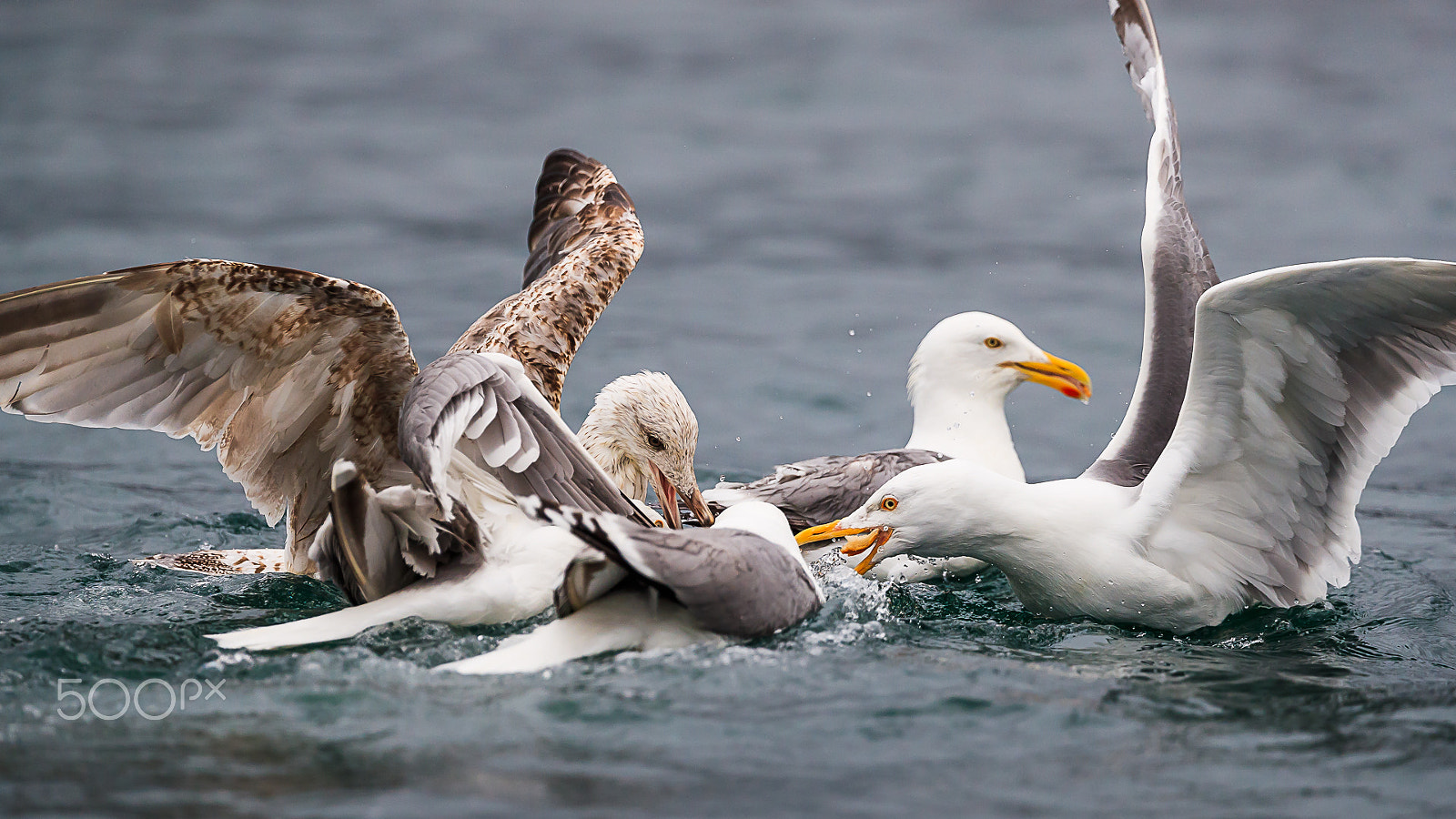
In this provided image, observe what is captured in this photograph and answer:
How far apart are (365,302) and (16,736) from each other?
1.89 meters

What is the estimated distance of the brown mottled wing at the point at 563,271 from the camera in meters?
7.23

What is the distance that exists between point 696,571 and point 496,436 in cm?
107

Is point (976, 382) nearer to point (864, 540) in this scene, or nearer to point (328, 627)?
Answer: point (864, 540)

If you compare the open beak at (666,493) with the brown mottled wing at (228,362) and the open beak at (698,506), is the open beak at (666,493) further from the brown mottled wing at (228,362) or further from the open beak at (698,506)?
the brown mottled wing at (228,362)

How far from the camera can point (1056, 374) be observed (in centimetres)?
771

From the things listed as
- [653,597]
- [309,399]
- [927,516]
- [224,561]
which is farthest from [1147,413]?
[224,561]

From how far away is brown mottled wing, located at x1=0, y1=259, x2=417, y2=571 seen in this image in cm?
550

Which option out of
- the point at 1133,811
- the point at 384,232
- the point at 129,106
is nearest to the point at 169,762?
the point at 1133,811

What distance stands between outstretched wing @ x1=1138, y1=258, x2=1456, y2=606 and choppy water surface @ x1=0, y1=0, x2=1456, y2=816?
1.10 ft

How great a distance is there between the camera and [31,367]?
18.9ft

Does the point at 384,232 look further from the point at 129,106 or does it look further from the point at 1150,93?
the point at 1150,93

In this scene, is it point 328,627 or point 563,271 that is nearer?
point 328,627

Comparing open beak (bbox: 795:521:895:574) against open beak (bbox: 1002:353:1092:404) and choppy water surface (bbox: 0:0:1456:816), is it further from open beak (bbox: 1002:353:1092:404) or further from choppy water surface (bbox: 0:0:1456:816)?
open beak (bbox: 1002:353:1092:404)

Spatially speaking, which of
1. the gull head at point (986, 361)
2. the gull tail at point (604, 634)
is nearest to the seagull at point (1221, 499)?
the gull tail at point (604, 634)
